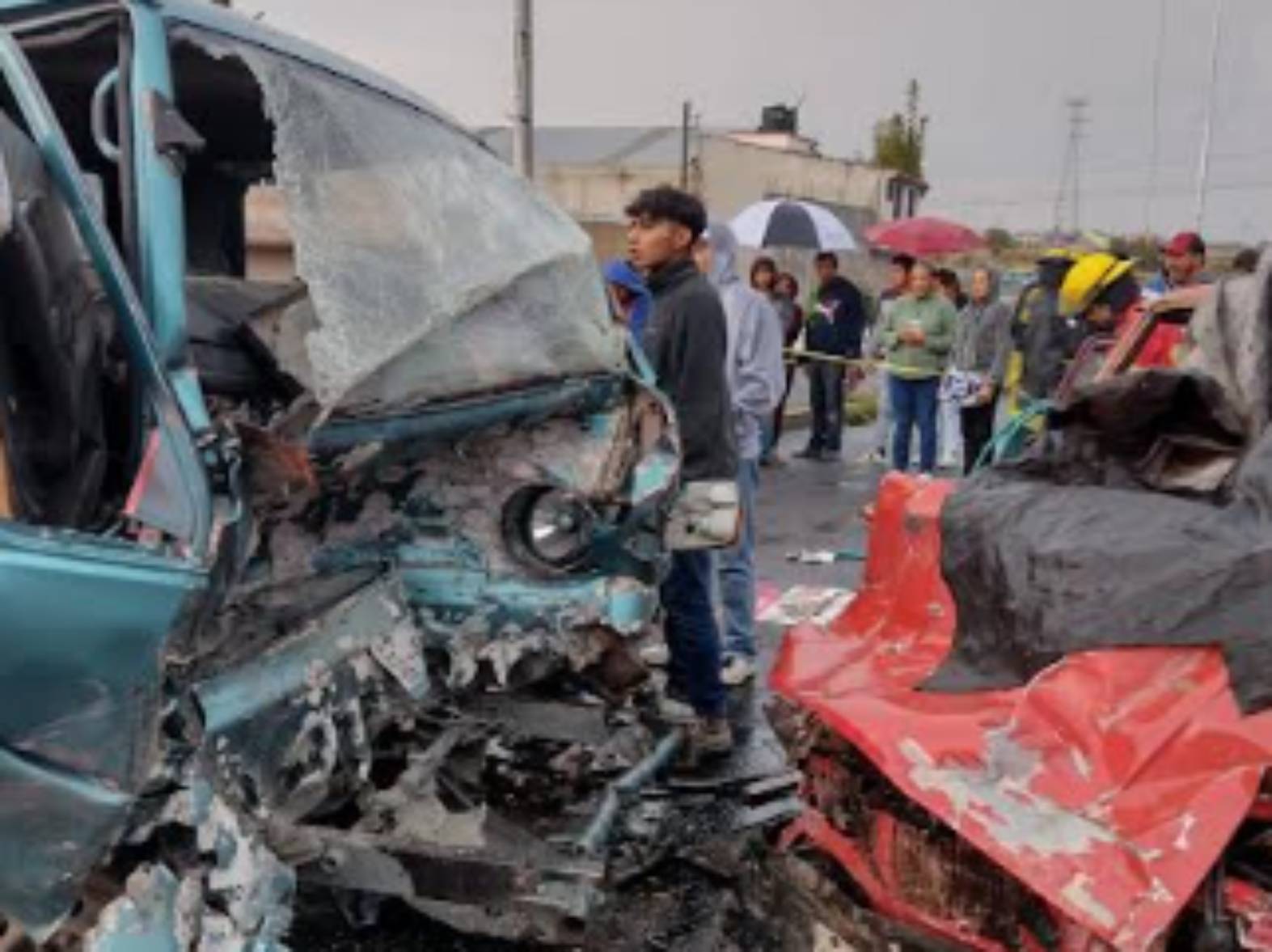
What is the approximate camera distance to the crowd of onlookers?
470cm

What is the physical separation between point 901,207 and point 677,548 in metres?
43.7

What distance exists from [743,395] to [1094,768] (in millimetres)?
4113

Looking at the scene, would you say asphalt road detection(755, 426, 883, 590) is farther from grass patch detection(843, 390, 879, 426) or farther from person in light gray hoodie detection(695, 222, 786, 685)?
grass patch detection(843, 390, 879, 426)

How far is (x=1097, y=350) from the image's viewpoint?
4805 millimetres

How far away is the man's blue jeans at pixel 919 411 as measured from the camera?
1031 centimetres

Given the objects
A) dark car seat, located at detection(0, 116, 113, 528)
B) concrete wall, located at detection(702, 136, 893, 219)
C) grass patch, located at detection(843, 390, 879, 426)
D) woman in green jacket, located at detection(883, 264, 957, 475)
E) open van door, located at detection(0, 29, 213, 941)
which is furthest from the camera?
concrete wall, located at detection(702, 136, 893, 219)

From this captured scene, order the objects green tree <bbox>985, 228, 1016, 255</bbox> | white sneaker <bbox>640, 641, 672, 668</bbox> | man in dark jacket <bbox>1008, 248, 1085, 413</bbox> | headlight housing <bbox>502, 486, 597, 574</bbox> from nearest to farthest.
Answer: headlight housing <bbox>502, 486, 597, 574</bbox>
white sneaker <bbox>640, 641, 672, 668</bbox>
man in dark jacket <bbox>1008, 248, 1085, 413</bbox>
green tree <bbox>985, 228, 1016, 255</bbox>

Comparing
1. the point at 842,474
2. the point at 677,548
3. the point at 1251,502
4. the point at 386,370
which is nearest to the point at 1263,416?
the point at 1251,502

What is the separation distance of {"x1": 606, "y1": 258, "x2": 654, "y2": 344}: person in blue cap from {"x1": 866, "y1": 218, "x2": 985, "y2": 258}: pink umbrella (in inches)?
308

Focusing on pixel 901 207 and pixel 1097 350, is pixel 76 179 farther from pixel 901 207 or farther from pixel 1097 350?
pixel 901 207

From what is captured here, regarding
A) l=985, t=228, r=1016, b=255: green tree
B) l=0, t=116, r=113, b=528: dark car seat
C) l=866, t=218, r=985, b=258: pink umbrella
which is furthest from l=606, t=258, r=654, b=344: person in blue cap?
l=985, t=228, r=1016, b=255: green tree

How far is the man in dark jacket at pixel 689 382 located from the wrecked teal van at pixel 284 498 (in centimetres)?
82

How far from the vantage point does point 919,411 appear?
409 inches

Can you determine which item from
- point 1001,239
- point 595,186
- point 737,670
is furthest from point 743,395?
point 1001,239
